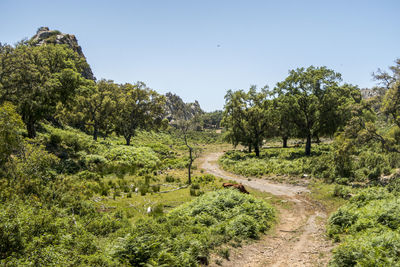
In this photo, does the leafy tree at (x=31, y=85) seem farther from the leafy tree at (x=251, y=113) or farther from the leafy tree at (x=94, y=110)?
the leafy tree at (x=251, y=113)

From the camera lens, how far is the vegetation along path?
29.5 feet

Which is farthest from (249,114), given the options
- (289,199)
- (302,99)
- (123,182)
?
(123,182)

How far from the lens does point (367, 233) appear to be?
9.31m

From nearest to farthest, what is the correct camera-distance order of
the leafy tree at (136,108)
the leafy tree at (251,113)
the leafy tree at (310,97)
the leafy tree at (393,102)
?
the leafy tree at (393,102) < the leafy tree at (310,97) < the leafy tree at (251,113) < the leafy tree at (136,108)

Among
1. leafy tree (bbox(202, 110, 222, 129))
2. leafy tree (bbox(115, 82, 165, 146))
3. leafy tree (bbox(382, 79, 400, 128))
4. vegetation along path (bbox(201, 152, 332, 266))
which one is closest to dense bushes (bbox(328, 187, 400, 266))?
vegetation along path (bbox(201, 152, 332, 266))

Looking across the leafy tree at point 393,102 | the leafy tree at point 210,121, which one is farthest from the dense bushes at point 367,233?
the leafy tree at point 210,121

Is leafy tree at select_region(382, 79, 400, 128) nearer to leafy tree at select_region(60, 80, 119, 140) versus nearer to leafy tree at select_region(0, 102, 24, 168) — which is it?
leafy tree at select_region(0, 102, 24, 168)

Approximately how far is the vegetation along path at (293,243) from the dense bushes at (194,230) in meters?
0.82

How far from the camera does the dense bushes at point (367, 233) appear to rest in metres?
7.12

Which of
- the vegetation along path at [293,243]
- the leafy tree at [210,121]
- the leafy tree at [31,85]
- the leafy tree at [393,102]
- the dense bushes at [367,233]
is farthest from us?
the leafy tree at [210,121]

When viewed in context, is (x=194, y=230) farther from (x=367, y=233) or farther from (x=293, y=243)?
(x=367, y=233)

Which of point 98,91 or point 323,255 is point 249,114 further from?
point 323,255

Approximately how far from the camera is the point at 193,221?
38.3ft

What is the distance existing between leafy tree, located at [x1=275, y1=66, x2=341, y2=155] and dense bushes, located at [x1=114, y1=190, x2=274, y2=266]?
2432cm
